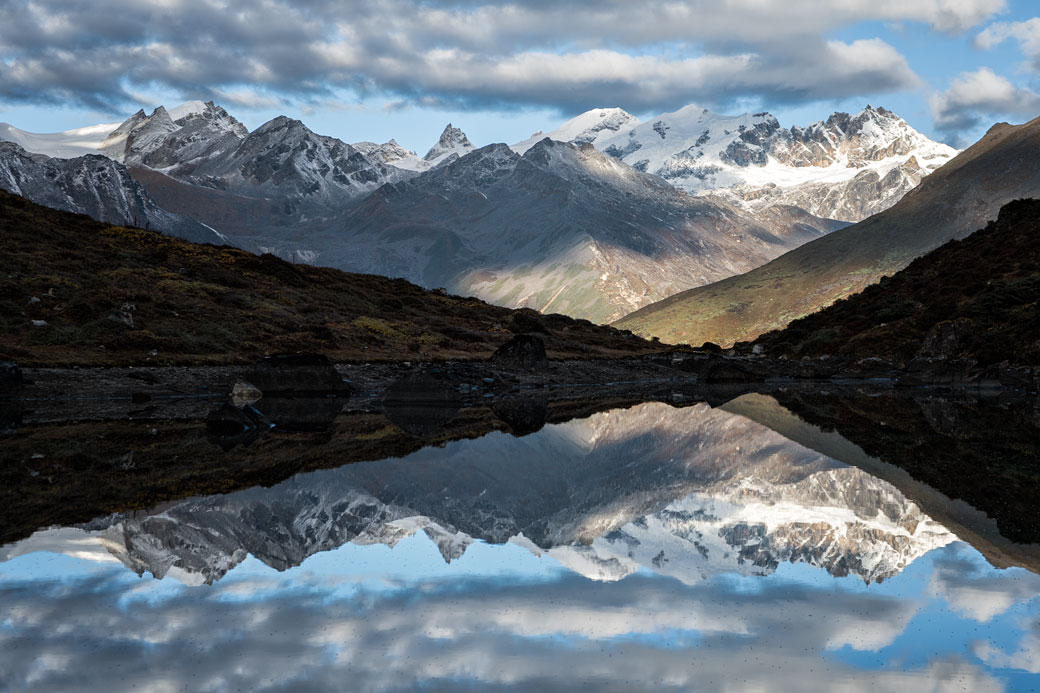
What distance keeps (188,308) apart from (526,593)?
6085cm

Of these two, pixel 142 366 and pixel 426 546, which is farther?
pixel 142 366

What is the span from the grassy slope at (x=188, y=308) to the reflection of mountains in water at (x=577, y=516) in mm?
35710

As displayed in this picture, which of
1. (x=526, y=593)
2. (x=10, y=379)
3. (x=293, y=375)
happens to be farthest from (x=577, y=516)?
(x=293, y=375)

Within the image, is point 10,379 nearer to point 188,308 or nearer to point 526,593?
point 188,308

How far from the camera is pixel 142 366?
173 feet

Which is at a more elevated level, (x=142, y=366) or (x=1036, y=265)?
(x=1036, y=265)

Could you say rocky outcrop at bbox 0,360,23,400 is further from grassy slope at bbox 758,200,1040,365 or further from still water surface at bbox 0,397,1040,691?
grassy slope at bbox 758,200,1040,365

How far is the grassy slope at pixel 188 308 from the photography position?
183ft

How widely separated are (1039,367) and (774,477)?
45.0m

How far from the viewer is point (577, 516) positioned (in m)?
18.0

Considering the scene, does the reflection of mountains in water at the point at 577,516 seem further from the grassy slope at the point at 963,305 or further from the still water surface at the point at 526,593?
the grassy slope at the point at 963,305

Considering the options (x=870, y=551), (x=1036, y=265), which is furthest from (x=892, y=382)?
(x=870, y=551)

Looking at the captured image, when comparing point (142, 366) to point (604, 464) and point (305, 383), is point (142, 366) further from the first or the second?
point (604, 464)

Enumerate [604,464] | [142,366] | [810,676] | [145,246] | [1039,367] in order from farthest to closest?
[145,246] → [1039,367] → [142,366] → [604,464] → [810,676]
